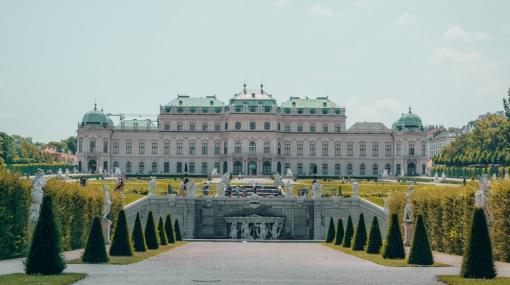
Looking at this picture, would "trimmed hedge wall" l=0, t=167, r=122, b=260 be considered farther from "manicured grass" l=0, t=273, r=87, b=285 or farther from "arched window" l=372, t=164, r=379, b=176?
"arched window" l=372, t=164, r=379, b=176

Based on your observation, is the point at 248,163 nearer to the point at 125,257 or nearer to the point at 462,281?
the point at 125,257

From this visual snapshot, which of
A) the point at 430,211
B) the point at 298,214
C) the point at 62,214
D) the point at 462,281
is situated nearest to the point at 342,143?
the point at 298,214

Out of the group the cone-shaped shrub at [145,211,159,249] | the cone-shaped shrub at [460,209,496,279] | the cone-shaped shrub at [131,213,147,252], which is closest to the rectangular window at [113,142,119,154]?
the cone-shaped shrub at [145,211,159,249]

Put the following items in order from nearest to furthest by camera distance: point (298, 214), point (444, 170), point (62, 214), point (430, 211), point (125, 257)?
1. point (125, 257)
2. point (62, 214)
3. point (430, 211)
4. point (298, 214)
5. point (444, 170)

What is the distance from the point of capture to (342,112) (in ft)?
318

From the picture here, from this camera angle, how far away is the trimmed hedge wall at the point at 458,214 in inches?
885

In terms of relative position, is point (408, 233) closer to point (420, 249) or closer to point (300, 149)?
point (420, 249)

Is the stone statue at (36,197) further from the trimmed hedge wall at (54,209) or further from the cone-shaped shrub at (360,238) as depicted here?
the cone-shaped shrub at (360,238)

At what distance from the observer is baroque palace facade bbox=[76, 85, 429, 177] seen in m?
95.2

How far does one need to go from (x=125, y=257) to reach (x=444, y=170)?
230 ft

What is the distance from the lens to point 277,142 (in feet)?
310

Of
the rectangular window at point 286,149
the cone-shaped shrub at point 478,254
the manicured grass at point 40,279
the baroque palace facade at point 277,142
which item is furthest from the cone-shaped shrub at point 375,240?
the rectangular window at point 286,149

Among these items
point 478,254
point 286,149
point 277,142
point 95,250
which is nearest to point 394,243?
point 478,254

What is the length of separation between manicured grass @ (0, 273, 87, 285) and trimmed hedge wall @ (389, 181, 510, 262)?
9.87 metres
